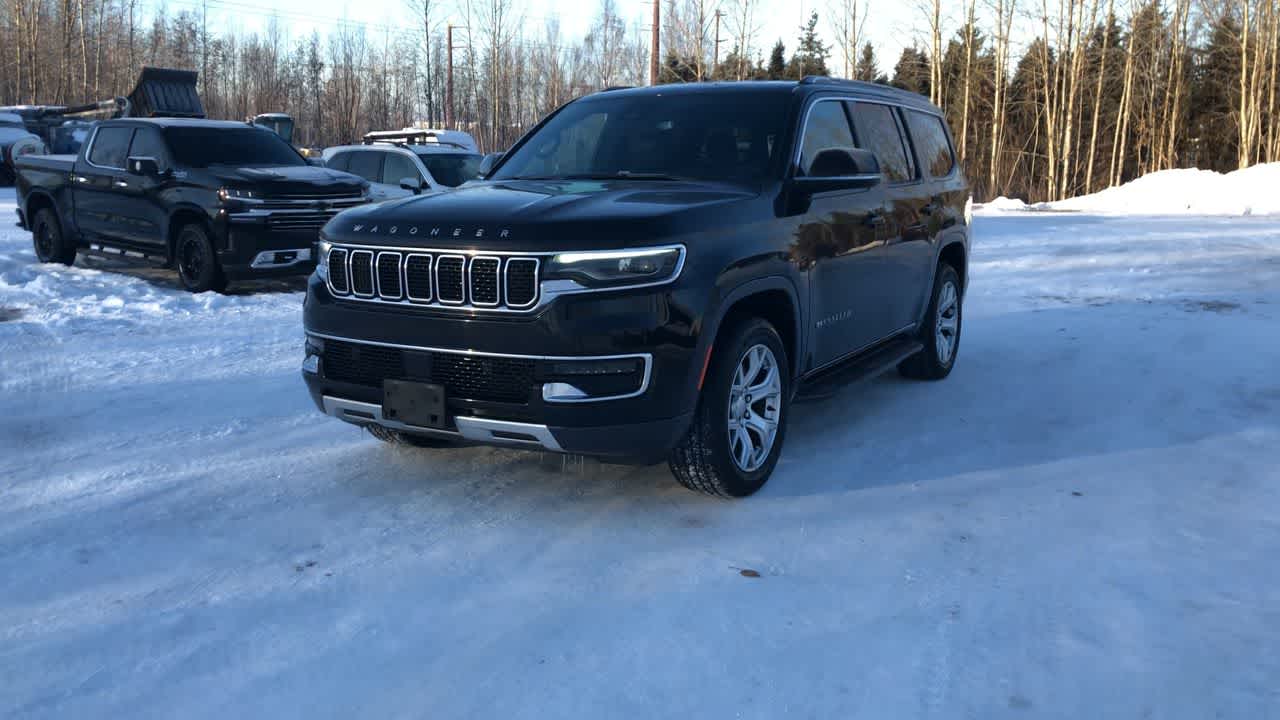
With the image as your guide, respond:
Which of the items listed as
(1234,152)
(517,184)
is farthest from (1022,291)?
(1234,152)

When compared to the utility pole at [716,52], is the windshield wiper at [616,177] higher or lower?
lower

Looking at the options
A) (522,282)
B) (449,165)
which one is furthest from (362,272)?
(449,165)

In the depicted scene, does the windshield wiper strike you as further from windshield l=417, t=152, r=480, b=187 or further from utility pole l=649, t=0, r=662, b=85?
utility pole l=649, t=0, r=662, b=85

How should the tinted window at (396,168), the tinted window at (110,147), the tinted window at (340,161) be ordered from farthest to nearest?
the tinted window at (340,161) → the tinted window at (396,168) → the tinted window at (110,147)

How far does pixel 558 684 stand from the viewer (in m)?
3.05

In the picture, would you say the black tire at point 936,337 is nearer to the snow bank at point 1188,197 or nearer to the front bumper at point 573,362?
the front bumper at point 573,362

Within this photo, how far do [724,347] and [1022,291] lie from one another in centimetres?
782

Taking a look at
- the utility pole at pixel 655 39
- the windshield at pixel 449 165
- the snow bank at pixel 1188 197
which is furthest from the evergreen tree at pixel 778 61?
the windshield at pixel 449 165

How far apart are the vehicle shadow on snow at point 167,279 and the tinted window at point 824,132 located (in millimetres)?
7204

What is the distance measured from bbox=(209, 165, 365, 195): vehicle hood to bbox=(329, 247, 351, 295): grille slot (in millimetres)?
6582

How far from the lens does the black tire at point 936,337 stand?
22.7 ft

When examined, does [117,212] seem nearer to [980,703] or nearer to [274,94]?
[980,703]

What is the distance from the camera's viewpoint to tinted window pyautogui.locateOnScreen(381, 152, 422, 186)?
15125mm

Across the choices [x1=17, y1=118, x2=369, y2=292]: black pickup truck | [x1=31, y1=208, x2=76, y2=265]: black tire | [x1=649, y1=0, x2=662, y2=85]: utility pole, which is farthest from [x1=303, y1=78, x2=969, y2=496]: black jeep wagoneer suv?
[x1=649, y1=0, x2=662, y2=85]: utility pole
